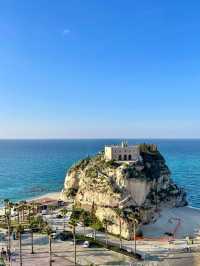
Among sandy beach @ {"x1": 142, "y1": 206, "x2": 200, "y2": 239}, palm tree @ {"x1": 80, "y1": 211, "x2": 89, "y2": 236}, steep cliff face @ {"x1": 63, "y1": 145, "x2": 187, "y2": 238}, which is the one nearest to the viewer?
palm tree @ {"x1": 80, "y1": 211, "x2": 89, "y2": 236}

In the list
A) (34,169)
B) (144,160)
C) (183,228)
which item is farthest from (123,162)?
(34,169)

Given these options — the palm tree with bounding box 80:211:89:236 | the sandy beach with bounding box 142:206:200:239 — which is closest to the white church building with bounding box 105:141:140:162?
the sandy beach with bounding box 142:206:200:239

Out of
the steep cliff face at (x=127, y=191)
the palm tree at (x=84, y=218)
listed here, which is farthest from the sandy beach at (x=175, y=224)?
the palm tree at (x=84, y=218)

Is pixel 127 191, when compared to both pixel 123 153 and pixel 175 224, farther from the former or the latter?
pixel 175 224

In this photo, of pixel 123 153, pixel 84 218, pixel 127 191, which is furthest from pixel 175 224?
pixel 123 153

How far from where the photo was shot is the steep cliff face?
76.4 metres

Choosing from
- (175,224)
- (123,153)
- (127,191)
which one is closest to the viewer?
(127,191)

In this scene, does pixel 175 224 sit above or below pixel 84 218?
below

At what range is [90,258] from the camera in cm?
5903

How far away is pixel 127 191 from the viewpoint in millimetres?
79312

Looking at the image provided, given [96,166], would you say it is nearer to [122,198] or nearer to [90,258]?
[122,198]

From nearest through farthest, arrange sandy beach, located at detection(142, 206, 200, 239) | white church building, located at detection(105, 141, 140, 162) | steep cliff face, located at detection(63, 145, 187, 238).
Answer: sandy beach, located at detection(142, 206, 200, 239) < steep cliff face, located at detection(63, 145, 187, 238) < white church building, located at detection(105, 141, 140, 162)

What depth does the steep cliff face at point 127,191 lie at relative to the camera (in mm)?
76375

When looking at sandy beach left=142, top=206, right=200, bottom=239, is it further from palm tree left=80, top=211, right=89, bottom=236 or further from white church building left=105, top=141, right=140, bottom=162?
white church building left=105, top=141, right=140, bottom=162
